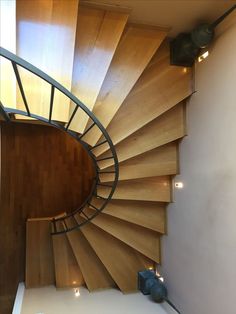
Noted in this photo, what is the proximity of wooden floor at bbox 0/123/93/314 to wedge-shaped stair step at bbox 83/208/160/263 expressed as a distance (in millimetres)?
1290

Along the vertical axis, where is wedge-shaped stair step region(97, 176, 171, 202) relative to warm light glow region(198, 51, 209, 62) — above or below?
below

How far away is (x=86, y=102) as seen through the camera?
2.68 m

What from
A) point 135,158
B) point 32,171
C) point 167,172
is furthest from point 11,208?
point 167,172

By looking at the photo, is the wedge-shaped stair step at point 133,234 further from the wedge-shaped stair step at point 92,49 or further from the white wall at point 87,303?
the wedge-shaped stair step at point 92,49

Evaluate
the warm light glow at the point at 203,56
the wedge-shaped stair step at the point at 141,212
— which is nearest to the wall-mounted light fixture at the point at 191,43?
the warm light glow at the point at 203,56

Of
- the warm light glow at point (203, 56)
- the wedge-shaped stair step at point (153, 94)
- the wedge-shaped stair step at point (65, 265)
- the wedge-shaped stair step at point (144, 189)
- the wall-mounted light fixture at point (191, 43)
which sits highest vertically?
the wall-mounted light fixture at point (191, 43)

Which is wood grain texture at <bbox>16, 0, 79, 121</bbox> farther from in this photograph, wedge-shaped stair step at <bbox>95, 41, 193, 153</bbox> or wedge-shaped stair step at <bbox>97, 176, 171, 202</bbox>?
wedge-shaped stair step at <bbox>97, 176, 171, 202</bbox>

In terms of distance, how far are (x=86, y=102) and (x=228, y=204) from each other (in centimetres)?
160

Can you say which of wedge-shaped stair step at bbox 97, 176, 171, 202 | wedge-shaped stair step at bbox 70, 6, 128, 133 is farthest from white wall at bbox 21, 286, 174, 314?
wedge-shaped stair step at bbox 70, 6, 128, 133

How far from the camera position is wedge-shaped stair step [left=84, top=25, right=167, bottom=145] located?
117 inches

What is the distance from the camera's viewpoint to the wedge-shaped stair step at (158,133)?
3.33m

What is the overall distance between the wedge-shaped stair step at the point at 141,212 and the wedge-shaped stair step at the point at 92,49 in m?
1.36

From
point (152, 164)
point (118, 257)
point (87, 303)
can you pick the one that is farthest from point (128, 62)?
point (87, 303)

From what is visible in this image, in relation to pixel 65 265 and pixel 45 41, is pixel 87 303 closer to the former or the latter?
pixel 65 265
